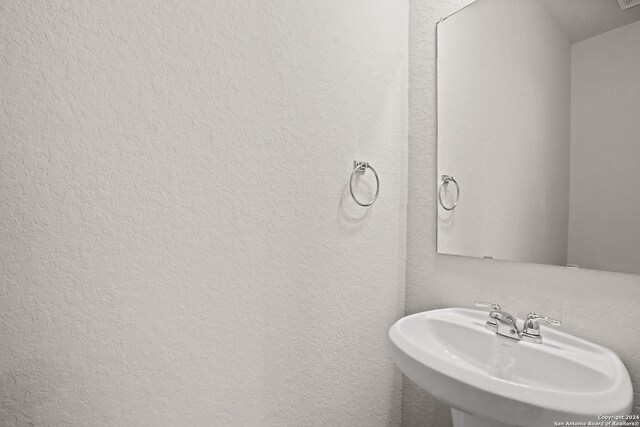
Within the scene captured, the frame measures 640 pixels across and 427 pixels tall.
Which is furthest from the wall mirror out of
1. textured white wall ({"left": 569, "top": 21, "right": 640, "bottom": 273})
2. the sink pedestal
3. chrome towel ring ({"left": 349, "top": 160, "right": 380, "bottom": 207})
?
the sink pedestal

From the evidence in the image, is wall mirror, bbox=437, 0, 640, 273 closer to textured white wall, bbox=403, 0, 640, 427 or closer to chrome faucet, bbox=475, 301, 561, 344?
textured white wall, bbox=403, 0, 640, 427

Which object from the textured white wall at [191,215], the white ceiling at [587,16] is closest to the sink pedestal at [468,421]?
the textured white wall at [191,215]

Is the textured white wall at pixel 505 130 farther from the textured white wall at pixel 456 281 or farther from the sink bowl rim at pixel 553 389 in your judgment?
the sink bowl rim at pixel 553 389

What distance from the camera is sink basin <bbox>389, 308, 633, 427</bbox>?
23.0 inches

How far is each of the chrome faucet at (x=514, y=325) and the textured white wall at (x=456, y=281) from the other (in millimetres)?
76

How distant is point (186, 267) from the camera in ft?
2.56

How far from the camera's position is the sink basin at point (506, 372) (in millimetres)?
585

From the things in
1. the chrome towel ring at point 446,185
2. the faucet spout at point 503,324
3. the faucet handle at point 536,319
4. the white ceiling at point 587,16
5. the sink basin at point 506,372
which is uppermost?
the white ceiling at point 587,16

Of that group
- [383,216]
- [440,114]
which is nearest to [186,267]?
[383,216]

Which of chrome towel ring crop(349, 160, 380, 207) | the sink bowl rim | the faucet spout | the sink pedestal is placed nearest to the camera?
the sink bowl rim

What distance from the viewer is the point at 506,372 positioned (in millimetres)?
906

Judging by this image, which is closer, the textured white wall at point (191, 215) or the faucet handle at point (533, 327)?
the textured white wall at point (191, 215)

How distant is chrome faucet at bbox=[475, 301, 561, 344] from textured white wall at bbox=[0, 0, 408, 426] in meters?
0.40

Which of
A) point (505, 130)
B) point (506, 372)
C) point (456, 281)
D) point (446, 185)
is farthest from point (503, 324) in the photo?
point (505, 130)
